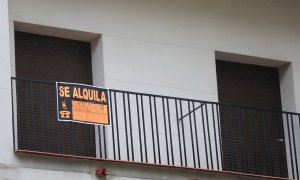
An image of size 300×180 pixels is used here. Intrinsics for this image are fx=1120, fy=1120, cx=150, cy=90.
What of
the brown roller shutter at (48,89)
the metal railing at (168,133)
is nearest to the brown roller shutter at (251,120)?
the metal railing at (168,133)

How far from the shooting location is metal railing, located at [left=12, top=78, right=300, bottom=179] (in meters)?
18.2

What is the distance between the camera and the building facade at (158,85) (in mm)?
17609

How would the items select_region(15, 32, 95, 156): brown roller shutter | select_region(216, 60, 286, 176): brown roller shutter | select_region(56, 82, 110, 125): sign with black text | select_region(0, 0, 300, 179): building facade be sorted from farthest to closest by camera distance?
select_region(216, 60, 286, 176): brown roller shutter
select_region(15, 32, 95, 156): brown roller shutter
select_region(0, 0, 300, 179): building facade
select_region(56, 82, 110, 125): sign with black text

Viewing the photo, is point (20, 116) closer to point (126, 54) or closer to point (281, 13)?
point (126, 54)

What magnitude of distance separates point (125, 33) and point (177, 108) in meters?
1.59

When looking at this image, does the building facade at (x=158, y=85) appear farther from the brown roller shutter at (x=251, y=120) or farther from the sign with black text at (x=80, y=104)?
the sign with black text at (x=80, y=104)

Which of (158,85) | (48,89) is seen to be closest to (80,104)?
(48,89)

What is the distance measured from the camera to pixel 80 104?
17141 millimetres

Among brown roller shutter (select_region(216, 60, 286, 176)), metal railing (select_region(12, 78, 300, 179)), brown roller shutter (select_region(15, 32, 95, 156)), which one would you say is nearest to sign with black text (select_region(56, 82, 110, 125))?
metal railing (select_region(12, 78, 300, 179))

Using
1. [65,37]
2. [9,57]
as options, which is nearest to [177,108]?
[65,37]

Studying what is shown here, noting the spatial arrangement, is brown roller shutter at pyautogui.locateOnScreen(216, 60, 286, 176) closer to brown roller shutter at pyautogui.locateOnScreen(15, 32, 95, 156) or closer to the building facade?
the building facade

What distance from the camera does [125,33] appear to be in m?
19.5

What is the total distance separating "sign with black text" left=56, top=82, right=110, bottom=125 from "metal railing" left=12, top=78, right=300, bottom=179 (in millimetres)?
354

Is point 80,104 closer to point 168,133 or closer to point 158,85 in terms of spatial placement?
point 168,133
